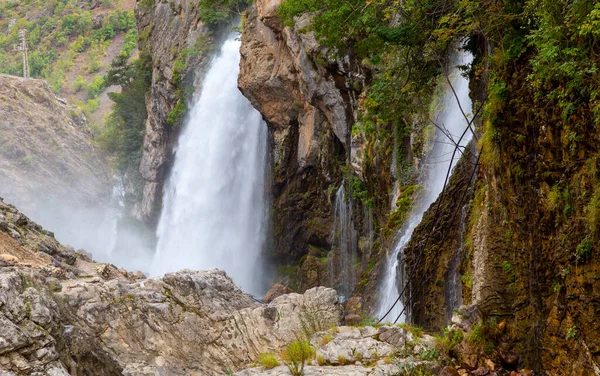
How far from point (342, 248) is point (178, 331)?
10771 millimetres

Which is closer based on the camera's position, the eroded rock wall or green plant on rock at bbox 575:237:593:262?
green plant on rock at bbox 575:237:593:262

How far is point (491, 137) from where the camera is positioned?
7957 mm

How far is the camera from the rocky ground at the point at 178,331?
8.46 meters

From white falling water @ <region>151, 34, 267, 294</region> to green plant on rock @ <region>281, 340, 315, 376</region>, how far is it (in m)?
18.7

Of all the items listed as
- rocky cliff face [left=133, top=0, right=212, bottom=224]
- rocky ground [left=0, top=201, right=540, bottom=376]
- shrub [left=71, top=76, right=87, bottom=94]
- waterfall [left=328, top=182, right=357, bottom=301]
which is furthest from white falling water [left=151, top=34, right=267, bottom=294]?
shrub [left=71, top=76, right=87, bottom=94]

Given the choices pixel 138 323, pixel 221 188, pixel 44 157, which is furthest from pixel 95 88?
pixel 138 323

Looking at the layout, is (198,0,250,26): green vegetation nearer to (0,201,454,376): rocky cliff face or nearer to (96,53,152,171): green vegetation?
(96,53,152,171): green vegetation

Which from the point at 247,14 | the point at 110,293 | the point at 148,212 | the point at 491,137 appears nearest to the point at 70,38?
the point at 148,212

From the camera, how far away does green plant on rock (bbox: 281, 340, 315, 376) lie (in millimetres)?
8125

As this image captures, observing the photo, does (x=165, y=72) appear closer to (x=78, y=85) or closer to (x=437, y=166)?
(x=437, y=166)

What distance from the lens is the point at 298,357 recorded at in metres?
8.62

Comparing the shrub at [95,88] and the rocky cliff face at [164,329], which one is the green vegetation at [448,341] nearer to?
the rocky cliff face at [164,329]

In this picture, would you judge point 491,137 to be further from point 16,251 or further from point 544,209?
point 16,251

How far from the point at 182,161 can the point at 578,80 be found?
2912 cm
